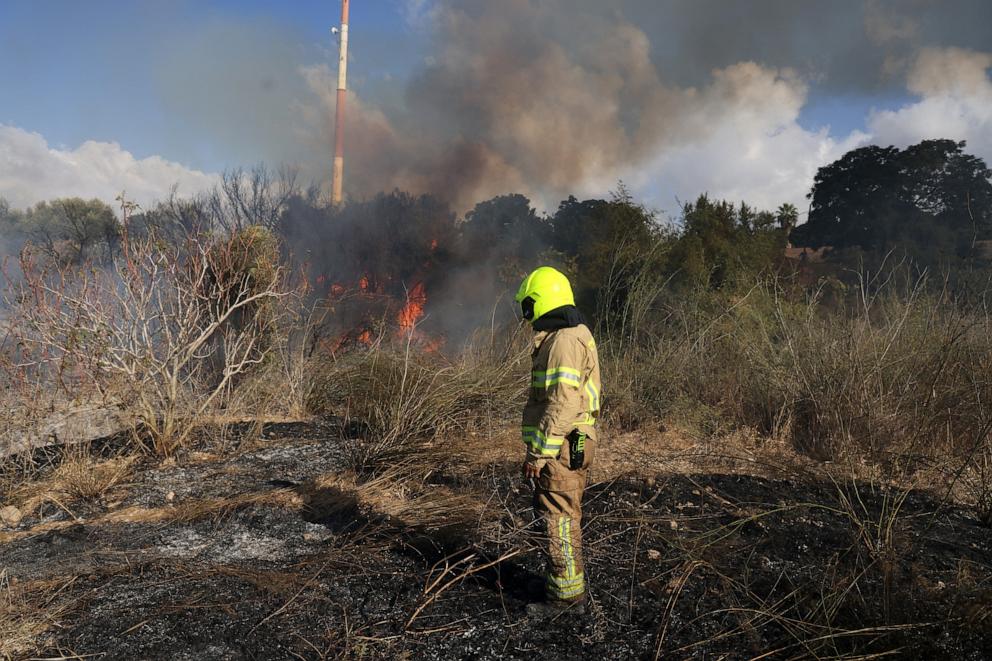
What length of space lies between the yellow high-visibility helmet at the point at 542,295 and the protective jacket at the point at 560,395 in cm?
13

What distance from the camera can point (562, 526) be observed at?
323cm

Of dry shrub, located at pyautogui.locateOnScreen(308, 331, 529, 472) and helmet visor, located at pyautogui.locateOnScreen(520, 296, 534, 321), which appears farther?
dry shrub, located at pyautogui.locateOnScreen(308, 331, 529, 472)

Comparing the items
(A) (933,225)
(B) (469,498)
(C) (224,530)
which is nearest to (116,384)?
(C) (224,530)

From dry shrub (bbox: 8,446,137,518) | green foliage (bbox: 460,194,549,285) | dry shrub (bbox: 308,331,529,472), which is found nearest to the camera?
dry shrub (bbox: 8,446,137,518)

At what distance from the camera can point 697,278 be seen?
1166cm

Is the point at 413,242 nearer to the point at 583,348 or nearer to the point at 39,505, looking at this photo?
the point at 39,505

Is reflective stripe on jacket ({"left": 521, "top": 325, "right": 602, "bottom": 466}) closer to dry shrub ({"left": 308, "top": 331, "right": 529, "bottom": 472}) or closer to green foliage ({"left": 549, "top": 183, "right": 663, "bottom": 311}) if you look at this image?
dry shrub ({"left": 308, "top": 331, "right": 529, "bottom": 472})

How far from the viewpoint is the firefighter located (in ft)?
10.4

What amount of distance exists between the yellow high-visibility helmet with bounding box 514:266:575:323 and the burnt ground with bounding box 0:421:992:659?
4.55 ft

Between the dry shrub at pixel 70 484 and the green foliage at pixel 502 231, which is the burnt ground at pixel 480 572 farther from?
the green foliage at pixel 502 231

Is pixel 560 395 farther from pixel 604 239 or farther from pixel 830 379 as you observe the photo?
pixel 604 239

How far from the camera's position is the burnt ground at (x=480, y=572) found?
9.94ft

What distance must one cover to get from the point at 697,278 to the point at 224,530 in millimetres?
9224

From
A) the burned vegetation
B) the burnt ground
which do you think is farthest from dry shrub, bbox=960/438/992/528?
the burnt ground
